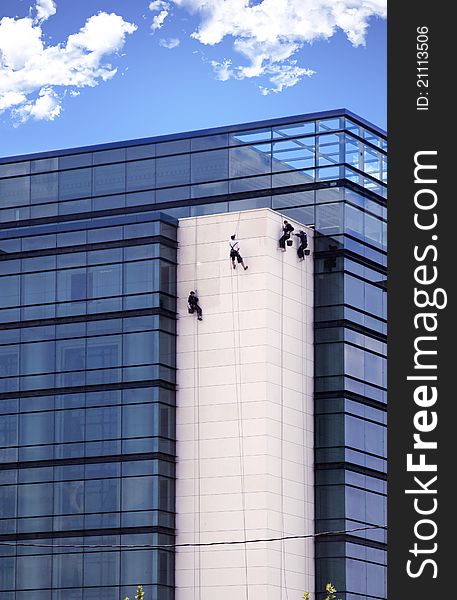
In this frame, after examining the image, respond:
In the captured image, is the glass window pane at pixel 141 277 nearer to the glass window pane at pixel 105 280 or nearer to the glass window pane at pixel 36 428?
the glass window pane at pixel 105 280

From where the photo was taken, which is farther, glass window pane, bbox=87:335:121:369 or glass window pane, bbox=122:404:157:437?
glass window pane, bbox=87:335:121:369

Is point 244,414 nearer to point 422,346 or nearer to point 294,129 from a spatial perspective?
point 294,129

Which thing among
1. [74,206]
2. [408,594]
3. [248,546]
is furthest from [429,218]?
[74,206]

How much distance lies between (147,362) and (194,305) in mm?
3356

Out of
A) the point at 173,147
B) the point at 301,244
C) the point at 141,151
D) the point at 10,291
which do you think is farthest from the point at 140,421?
the point at 141,151

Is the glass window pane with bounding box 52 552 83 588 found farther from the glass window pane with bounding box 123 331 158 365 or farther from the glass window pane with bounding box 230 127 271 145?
the glass window pane with bounding box 230 127 271 145

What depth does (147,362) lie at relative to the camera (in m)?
70.8

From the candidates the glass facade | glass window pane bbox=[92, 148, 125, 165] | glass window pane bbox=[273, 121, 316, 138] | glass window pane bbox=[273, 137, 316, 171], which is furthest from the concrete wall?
glass window pane bbox=[92, 148, 125, 165]

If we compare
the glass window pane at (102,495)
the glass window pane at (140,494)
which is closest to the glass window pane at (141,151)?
the glass window pane at (102,495)

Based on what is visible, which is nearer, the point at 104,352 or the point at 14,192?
the point at 104,352

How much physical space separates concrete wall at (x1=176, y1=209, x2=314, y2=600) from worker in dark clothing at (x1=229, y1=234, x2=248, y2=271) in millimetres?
306

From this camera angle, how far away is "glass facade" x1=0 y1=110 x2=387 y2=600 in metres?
70.2

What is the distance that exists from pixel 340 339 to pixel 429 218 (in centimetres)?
5211

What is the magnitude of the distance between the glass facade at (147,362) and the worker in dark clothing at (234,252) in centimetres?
298
